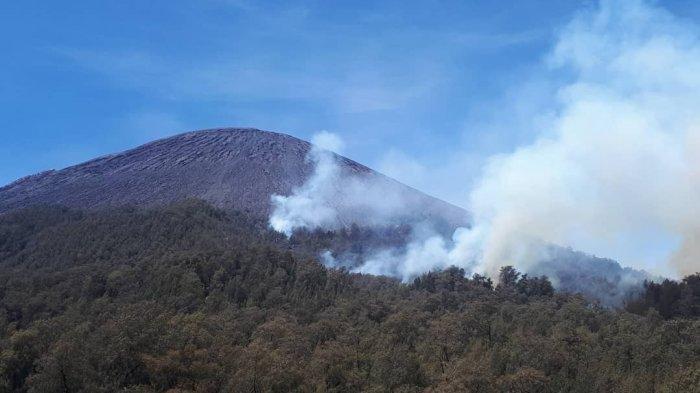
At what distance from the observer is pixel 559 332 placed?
186 ft

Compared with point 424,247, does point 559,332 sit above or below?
below

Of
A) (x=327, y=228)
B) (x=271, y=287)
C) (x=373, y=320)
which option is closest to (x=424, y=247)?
(x=327, y=228)

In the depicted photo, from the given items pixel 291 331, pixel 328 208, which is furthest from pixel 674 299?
pixel 328 208

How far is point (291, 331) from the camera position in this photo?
5609cm

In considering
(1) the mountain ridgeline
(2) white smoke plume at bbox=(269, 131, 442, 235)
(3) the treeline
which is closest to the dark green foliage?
(3) the treeline

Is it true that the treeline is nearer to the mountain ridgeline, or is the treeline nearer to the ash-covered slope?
the mountain ridgeline

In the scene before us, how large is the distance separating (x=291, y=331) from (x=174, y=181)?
425ft

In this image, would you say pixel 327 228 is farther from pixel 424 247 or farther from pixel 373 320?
pixel 373 320

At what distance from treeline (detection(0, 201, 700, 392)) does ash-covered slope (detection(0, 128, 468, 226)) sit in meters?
54.5

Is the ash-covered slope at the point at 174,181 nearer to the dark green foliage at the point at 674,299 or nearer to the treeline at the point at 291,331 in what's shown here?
the treeline at the point at 291,331

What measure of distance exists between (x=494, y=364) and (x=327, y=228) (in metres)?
122

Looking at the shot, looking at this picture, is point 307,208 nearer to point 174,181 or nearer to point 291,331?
point 174,181

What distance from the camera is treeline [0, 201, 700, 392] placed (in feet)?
129

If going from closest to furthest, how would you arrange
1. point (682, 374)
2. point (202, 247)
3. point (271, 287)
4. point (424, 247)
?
point (682, 374), point (271, 287), point (202, 247), point (424, 247)
